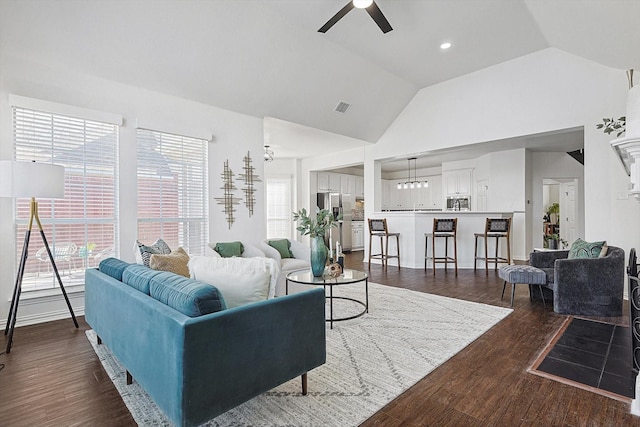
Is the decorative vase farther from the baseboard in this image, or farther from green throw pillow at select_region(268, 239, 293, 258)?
the baseboard

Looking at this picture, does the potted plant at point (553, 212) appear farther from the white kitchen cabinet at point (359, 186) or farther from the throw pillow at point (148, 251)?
the throw pillow at point (148, 251)

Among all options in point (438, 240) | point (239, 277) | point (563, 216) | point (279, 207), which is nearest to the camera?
point (239, 277)

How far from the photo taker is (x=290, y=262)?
442cm

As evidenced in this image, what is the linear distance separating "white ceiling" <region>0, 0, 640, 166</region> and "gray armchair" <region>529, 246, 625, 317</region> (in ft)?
7.27

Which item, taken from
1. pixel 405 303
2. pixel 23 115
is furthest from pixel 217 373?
pixel 23 115

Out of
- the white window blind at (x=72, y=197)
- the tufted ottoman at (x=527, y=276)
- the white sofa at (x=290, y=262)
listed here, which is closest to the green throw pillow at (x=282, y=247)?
the white sofa at (x=290, y=262)

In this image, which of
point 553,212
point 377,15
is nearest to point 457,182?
point 553,212

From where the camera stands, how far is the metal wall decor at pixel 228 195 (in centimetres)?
499

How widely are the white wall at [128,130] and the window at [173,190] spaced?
0.11 m

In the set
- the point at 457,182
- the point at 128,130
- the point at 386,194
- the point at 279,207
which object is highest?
the point at 128,130

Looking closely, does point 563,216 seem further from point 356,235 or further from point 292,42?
point 292,42

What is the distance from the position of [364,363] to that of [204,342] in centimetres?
142

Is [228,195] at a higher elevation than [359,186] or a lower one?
lower

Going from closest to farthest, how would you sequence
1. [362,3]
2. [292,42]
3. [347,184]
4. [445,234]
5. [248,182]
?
[362,3] < [292,42] < [248,182] < [445,234] < [347,184]
